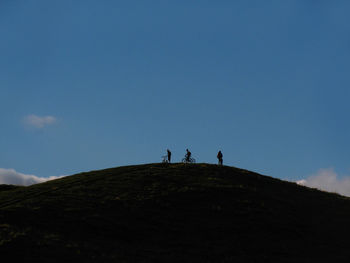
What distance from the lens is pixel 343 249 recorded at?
1411 inches

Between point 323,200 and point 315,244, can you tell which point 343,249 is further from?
point 323,200

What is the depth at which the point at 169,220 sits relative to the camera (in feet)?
127

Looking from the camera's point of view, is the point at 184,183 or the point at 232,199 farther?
the point at 184,183

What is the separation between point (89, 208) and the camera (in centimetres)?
3981

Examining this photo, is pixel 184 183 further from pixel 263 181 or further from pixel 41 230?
pixel 41 230

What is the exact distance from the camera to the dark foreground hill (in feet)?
106

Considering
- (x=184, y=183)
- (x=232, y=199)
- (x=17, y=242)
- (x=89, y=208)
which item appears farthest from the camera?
(x=184, y=183)

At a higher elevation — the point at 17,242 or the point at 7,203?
the point at 7,203

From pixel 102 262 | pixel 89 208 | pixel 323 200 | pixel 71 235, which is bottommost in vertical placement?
pixel 102 262

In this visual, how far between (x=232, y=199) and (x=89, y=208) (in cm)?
1646

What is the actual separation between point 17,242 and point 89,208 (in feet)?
30.2

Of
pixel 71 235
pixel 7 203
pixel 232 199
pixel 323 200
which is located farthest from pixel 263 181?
pixel 7 203

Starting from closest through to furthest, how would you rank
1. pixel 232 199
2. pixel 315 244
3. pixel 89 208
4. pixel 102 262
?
pixel 102 262 < pixel 315 244 < pixel 89 208 < pixel 232 199

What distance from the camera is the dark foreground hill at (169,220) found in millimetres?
32250
